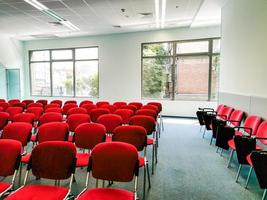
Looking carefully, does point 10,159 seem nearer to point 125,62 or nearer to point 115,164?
point 115,164

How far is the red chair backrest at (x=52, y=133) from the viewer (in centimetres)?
304

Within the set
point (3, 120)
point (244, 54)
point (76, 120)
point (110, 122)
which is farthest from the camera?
point (244, 54)

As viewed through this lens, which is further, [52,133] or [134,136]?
[52,133]

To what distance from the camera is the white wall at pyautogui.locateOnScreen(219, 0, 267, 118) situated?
3699 millimetres

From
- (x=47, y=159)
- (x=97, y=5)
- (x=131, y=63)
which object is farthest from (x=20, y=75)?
(x=47, y=159)

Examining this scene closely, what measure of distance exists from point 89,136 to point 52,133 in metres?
0.62

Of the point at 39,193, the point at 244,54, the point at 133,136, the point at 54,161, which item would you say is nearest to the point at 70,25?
the point at 244,54

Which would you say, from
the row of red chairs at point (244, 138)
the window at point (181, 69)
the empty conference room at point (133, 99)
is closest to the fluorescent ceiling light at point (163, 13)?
the empty conference room at point (133, 99)

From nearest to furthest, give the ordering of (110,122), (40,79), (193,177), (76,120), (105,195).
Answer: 1. (105,195)
2. (193,177)
3. (110,122)
4. (76,120)
5. (40,79)

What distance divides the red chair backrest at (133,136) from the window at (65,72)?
7060 mm

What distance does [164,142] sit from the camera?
16.5 ft

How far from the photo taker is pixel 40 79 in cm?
1046

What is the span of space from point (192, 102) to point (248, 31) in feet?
13.7

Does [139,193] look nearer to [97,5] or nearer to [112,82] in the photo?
[97,5]
